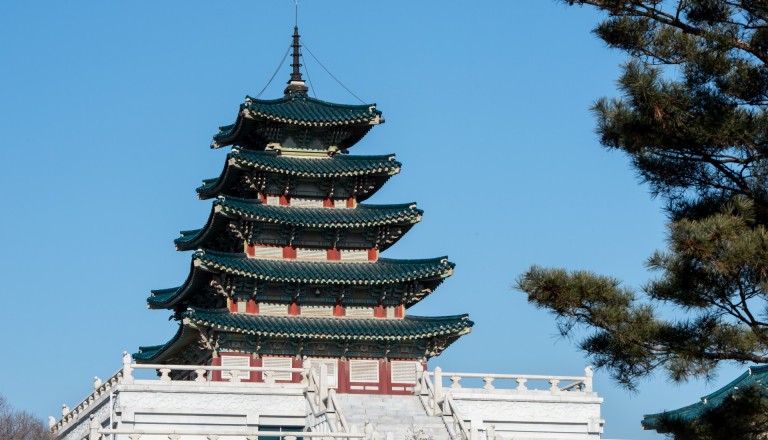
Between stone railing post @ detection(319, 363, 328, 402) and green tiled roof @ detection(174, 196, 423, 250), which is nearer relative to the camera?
stone railing post @ detection(319, 363, 328, 402)

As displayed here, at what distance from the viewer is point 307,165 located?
59.4 meters

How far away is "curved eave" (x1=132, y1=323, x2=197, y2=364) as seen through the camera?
187ft

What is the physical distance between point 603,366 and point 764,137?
538 centimetres

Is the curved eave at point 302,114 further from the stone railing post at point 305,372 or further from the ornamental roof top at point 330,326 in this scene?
the stone railing post at point 305,372

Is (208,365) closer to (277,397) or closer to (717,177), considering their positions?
(277,397)

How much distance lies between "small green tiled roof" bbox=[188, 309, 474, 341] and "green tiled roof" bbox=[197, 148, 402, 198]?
566cm

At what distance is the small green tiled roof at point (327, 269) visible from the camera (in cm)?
5553

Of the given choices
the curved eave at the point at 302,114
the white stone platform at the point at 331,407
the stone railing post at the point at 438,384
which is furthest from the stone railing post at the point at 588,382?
the curved eave at the point at 302,114

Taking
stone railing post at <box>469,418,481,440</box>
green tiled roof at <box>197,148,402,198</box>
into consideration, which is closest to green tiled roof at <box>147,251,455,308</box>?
green tiled roof at <box>197,148,402,198</box>

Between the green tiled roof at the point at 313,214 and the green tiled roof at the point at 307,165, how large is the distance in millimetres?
1311

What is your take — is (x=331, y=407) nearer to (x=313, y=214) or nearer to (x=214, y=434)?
(x=214, y=434)

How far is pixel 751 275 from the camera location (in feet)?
94.3

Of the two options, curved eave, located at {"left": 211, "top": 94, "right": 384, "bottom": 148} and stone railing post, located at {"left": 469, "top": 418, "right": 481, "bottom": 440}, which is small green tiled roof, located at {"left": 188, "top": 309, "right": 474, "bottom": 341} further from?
curved eave, located at {"left": 211, "top": 94, "right": 384, "bottom": 148}

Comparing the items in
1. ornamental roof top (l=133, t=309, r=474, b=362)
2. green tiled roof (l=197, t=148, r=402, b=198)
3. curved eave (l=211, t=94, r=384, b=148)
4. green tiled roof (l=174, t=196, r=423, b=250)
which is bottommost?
ornamental roof top (l=133, t=309, r=474, b=362)
